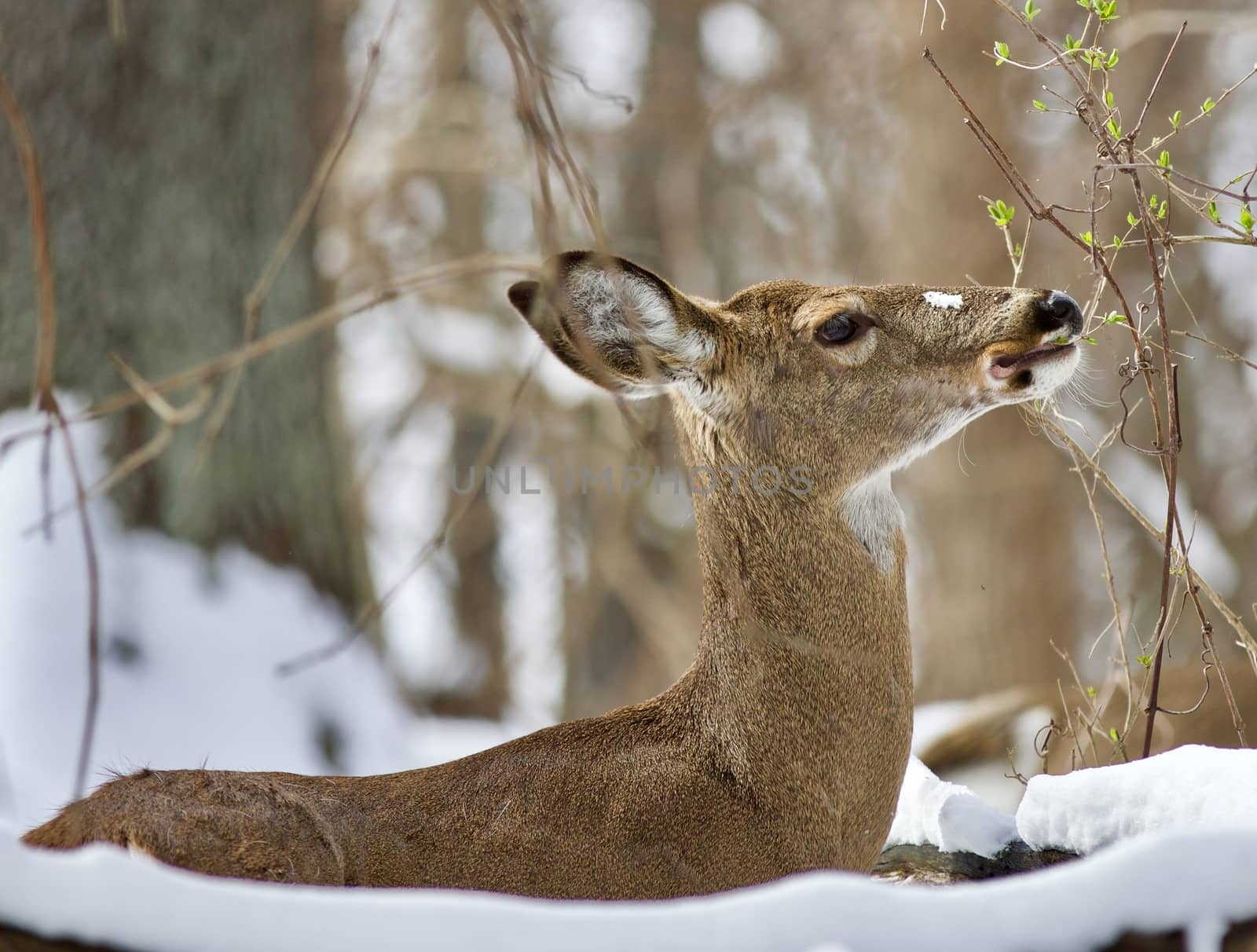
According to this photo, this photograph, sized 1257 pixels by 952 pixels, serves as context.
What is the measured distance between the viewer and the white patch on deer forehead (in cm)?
347

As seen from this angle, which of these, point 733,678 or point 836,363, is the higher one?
point 836,363

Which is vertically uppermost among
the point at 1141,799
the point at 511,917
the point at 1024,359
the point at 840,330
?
the point at 840,330

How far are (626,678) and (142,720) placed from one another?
1189 centimetres

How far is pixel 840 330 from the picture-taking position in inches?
137

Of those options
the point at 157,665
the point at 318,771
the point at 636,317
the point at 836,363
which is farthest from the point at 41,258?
the point at 318,771

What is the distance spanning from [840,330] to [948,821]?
1.24 meters

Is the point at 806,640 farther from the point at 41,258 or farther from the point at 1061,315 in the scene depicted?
the point at 41,258

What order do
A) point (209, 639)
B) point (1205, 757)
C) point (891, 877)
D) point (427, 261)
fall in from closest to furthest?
point (1205, 757) < point (891, 877) < point (209, 639) < point (427, 261)

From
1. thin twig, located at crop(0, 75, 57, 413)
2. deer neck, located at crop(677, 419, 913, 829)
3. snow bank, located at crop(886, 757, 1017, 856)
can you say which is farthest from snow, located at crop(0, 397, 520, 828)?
thin twig, located at crop(0, 75, 57, 413)

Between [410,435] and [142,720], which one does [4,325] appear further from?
[410,435]

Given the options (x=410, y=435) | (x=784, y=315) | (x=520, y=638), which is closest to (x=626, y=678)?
(x=520, y=638)

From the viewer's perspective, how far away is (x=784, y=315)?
11.7 feet

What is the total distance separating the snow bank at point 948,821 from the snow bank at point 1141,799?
117 millimetres

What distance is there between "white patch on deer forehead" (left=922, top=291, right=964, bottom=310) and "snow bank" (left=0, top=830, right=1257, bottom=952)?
6.71 feet
